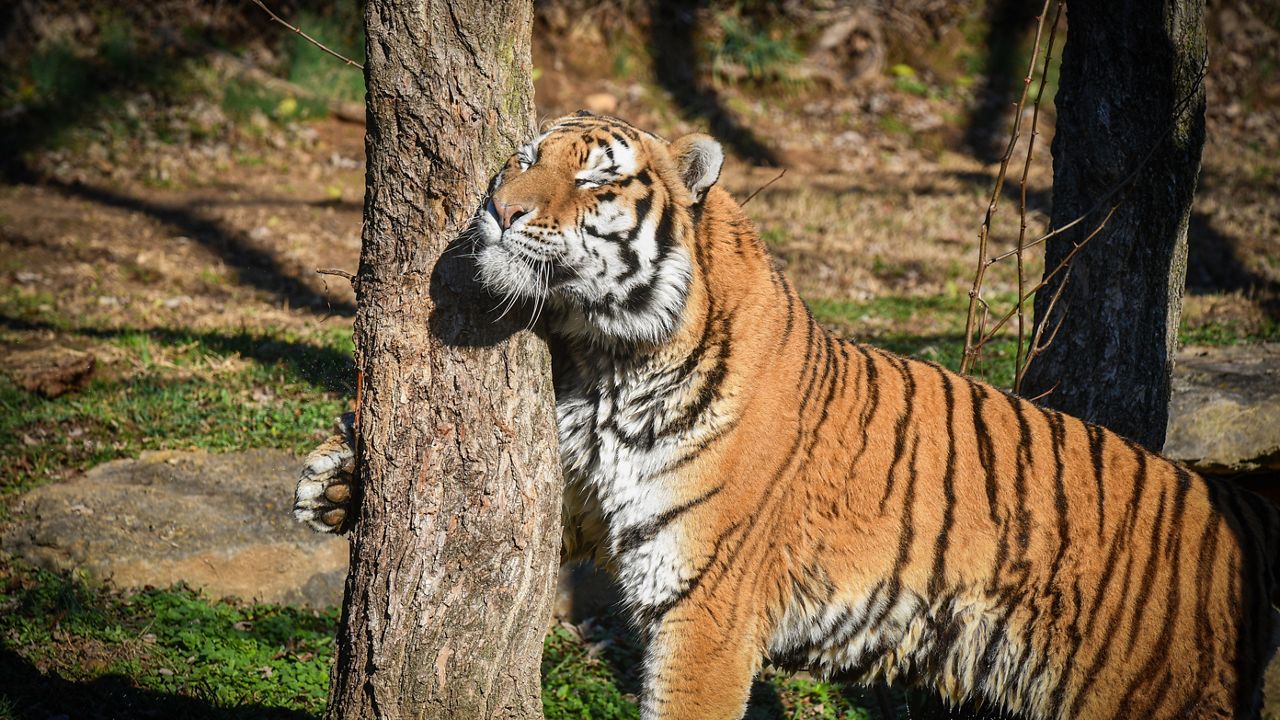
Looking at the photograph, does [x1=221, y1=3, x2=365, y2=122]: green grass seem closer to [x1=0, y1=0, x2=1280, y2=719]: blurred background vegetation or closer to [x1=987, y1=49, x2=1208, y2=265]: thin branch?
[x1=0, y1=0, x2=1280, y2=719]: blurred background vegetation

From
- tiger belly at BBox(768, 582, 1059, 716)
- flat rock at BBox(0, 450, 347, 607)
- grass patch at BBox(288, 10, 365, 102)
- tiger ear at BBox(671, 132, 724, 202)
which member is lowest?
flat rock at BBox(0, 450, 347, 607)

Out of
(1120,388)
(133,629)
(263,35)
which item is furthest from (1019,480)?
(263,35)

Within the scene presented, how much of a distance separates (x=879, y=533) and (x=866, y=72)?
1154 centimetres

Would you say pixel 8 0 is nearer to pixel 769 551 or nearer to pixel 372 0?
pixel 372 0

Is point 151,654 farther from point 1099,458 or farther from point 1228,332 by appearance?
point 1228,332

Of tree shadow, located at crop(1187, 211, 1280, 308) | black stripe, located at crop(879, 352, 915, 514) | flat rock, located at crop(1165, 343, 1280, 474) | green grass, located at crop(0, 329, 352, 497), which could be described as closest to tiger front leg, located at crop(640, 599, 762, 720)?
black stripe, located at crop(879, 352, 915, 514)

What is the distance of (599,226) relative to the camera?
2736 millimetres

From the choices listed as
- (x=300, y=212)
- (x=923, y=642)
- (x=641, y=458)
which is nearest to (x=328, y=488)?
(x=641, y=458)

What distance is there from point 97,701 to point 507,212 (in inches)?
91.2

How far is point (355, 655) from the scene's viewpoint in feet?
9.06

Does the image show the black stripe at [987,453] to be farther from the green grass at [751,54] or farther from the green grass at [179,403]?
the green grass at [751,54]

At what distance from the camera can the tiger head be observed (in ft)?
8.41

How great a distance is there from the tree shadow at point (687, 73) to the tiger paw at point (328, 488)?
9735 millimetres

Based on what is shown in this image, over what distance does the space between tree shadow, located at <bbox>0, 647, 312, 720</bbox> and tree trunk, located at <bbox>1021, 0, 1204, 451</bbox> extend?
3.31 meters
